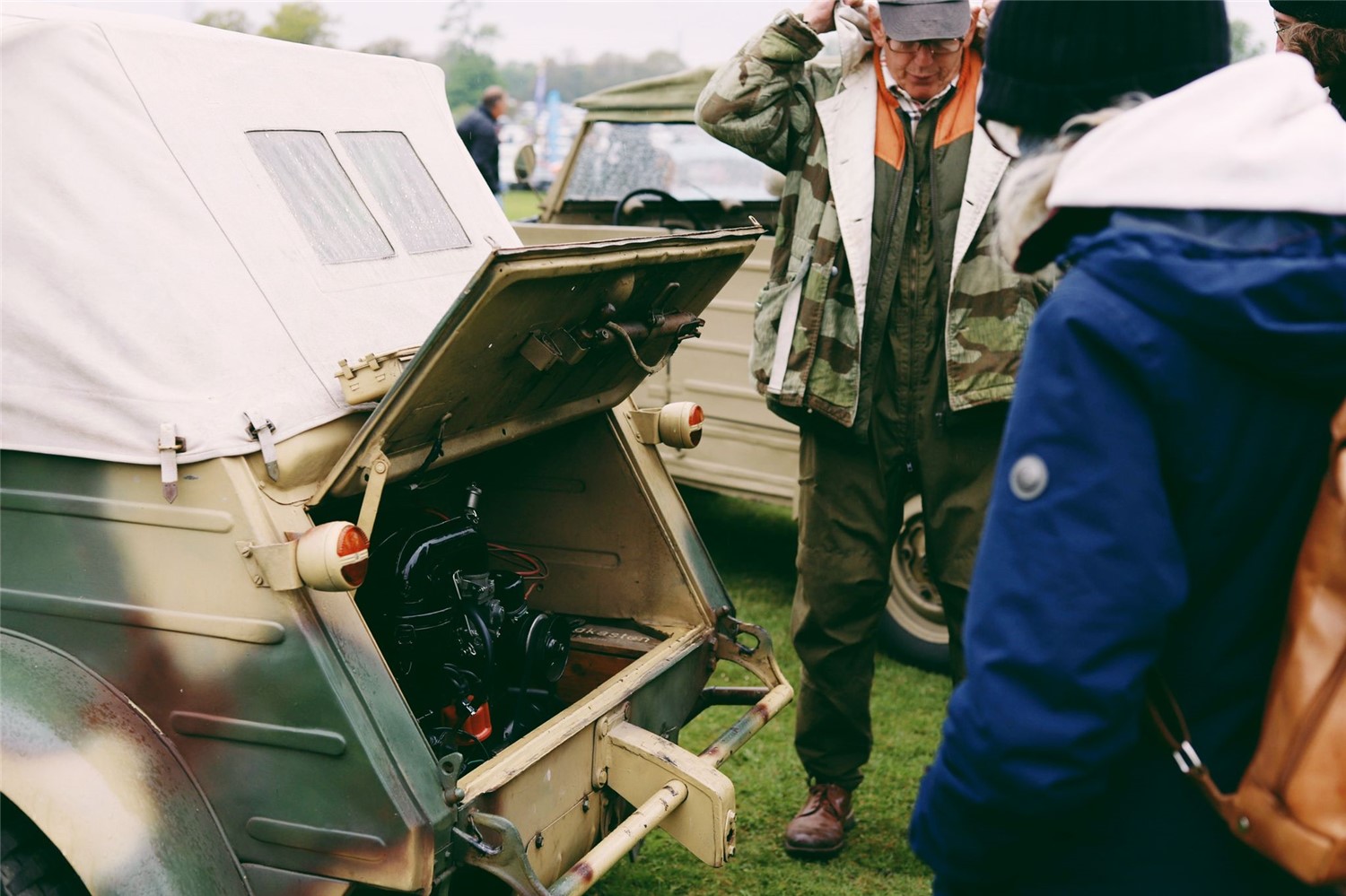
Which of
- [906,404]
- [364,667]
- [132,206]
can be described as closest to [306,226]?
[132,206]

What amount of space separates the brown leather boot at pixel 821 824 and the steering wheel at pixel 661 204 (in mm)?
3374

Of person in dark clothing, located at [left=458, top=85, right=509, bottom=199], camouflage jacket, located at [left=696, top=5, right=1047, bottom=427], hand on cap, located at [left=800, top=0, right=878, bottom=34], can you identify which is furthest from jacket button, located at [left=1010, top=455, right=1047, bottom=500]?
person in dark clothing, located at [left=458, top=85, right=509, bottom=199]

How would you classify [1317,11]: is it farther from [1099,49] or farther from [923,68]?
[1099,49]

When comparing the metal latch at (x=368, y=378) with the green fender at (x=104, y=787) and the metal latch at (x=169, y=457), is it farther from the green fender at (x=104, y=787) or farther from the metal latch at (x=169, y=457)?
the green fender at (x=104, y=787)

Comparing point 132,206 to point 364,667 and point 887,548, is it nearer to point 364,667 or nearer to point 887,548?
point 364,667

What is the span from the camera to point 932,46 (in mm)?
3299

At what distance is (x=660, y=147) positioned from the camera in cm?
680

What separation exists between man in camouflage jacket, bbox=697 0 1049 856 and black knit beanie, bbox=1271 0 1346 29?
79 centimetres

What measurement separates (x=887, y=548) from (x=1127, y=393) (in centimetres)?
233

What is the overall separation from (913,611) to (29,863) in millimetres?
3502

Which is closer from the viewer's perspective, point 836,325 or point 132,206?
point 132,206

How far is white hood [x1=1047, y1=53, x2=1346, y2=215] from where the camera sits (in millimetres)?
1333

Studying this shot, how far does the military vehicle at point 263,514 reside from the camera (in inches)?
91.3

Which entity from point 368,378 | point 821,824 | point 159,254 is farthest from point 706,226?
point 159,254
